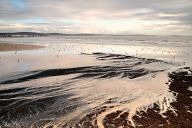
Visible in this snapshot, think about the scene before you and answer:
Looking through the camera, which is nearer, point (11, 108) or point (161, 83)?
point (11, 108)

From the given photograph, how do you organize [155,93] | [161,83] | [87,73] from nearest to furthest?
[155,93] < [161,83] < [87,73]

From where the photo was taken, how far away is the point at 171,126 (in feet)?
56.1

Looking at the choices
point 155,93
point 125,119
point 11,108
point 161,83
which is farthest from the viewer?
point 161,83

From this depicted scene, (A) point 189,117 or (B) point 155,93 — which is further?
(B) point 155,93

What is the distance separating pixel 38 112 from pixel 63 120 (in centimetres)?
258

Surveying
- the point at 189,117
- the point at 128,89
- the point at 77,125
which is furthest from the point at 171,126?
the point at 128,89

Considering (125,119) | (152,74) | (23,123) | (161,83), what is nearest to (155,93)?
(161,83)

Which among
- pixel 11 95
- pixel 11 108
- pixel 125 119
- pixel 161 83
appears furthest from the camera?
pixel 161 83

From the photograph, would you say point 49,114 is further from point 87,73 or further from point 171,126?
point 87,73

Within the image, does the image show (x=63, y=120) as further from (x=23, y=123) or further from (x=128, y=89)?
(x=128, y=89)

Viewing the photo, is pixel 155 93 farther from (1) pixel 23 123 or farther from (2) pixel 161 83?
(1) pixel 23 123

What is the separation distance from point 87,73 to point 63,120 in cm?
1937

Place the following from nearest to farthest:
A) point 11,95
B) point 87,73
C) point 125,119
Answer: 1. point 125,119
2. point 11,95
3. point 87,73

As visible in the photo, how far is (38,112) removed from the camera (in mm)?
19297
